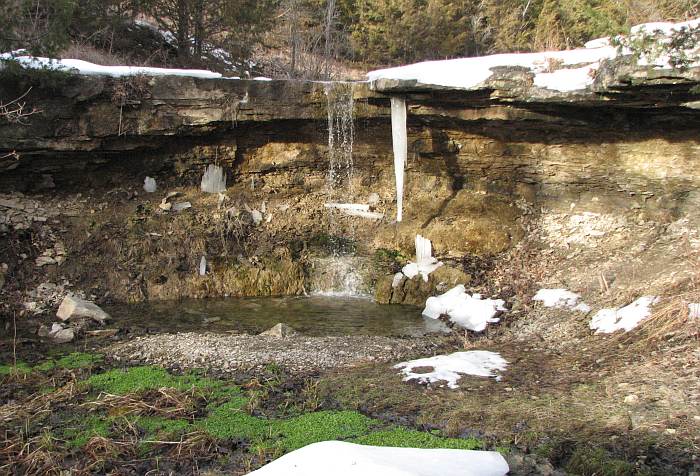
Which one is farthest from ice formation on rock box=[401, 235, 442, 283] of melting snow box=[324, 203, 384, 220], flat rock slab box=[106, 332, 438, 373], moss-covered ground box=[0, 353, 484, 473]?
moss-covered ground box=[0, 353, 484, 473]

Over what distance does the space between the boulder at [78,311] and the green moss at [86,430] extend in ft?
12.0

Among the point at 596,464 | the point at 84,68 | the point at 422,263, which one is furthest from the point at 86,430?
the point at 84,68

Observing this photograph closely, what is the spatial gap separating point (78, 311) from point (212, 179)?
4.00m

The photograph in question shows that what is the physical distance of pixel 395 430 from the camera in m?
4.82

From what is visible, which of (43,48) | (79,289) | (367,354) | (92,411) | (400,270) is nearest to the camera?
(92,411)

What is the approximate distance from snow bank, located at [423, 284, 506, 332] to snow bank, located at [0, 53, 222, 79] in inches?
227

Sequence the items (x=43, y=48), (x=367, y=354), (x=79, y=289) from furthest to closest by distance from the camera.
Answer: (x=79, y=289) < (x=43, y=48) < (x=367, y=354)

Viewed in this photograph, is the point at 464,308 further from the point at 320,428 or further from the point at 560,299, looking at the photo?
the point at 320,428

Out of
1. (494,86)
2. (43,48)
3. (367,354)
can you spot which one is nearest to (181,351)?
(367,354)

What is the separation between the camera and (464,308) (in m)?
9.01

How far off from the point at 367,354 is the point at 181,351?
236cm

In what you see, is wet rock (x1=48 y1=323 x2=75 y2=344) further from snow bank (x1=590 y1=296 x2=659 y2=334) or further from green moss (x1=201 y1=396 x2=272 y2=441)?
snow bank (x1=590 y1=296 x2=659 y2=334)

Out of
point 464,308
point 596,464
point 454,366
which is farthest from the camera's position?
point 464,308

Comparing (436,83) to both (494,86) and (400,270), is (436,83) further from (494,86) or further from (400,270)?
(400,270)
